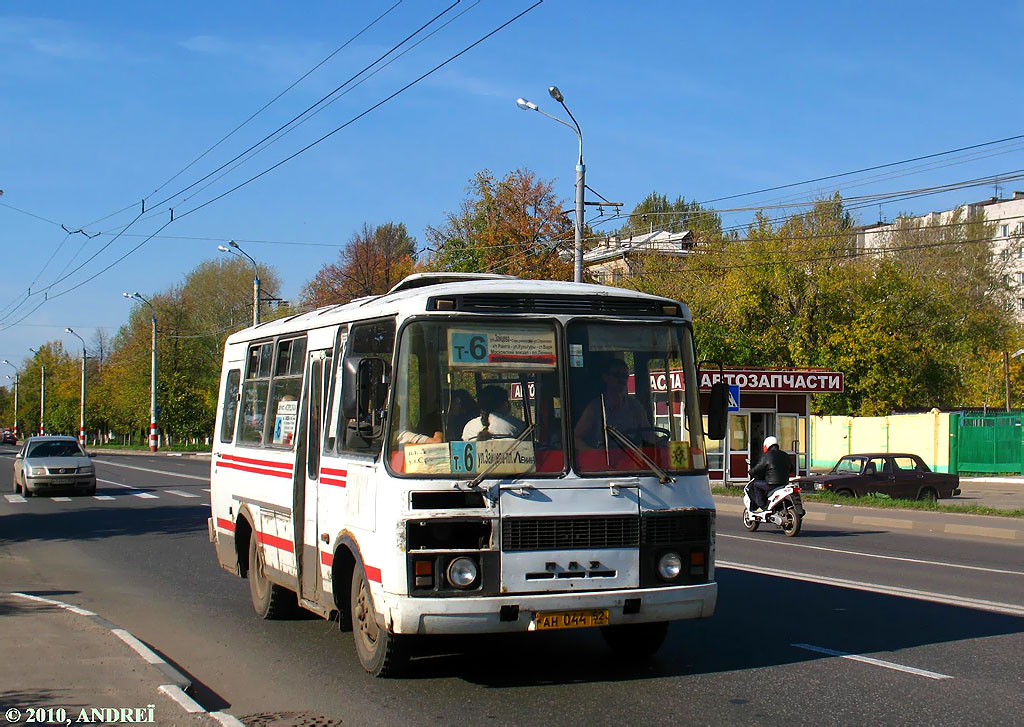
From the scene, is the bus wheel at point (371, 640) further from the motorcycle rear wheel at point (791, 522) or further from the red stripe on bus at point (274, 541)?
the motorcycle rear wheel at point (791, 522)

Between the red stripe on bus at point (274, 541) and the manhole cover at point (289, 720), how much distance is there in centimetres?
235

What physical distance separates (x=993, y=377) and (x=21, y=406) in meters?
113

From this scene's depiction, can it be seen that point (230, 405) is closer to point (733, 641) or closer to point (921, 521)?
point (733, 641)

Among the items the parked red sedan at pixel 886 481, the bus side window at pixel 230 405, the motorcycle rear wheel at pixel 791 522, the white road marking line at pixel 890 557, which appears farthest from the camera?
the parked red sedan at pixel 886 481

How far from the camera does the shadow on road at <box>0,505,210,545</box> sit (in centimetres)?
1897

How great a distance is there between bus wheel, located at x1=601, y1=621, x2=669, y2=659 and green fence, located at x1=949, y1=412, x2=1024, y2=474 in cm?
3545

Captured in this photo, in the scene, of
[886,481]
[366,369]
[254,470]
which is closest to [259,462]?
[254,470]

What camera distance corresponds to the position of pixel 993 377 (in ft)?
203

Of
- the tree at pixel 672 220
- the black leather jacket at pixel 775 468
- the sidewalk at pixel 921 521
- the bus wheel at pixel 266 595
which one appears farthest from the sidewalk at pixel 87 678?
the tree at pixel 672 220

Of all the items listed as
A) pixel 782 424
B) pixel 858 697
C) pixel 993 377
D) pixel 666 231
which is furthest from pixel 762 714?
pixel 666 231

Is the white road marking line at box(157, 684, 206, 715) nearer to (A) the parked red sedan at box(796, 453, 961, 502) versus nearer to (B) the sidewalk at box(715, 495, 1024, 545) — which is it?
(B) the sidewalk at box(715, 495, 1024, 545)

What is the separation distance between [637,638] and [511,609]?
59.2 inches

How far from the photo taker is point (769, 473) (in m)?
19.3

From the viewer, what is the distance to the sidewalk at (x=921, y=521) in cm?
1911
